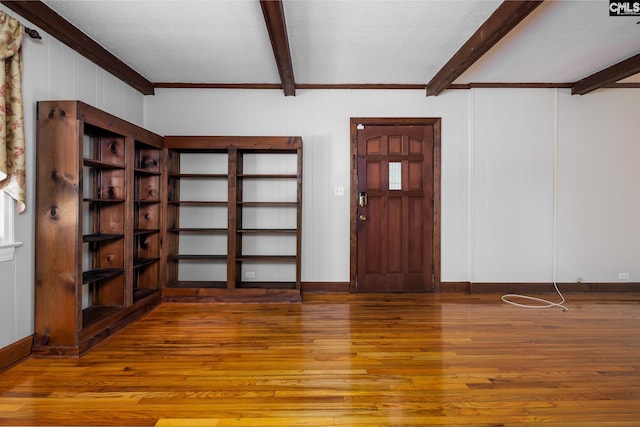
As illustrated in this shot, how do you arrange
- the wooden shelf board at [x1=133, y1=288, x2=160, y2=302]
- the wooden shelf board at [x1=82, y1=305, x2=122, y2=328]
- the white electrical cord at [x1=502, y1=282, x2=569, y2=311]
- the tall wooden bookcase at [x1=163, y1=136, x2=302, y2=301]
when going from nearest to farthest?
the wooden shelf board at [x1=82, y1=305, x2=122, y2=328] → the wooden shelf board at [x1=133, y1=288, x2=160, y2=302] → the white electrical cord at [x1=502, y1=282, x2=569, y2=311] → the tall wooden bookcase at [x1=163, y1=136, x2=302, y2=301]

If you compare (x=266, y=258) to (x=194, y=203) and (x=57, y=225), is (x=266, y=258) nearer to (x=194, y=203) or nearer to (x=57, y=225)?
(x=194, y=203)

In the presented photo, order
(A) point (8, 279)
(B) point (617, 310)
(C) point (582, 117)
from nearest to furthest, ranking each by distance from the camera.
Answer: (A) point (8, 279)
(B) point (617, 310)
(C) point (582, 117)

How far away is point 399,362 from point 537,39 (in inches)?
122

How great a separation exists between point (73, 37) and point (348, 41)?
2.37m

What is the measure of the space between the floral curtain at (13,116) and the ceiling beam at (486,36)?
11.4ft

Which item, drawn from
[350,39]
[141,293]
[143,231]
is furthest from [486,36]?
[141,293]

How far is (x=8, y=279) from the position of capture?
2367 mm

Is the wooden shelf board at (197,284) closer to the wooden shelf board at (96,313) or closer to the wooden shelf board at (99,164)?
the wooden shelf board at (96,313)

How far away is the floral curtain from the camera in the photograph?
2.32 meters

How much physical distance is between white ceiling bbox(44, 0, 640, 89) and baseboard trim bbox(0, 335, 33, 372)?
8.24 ft

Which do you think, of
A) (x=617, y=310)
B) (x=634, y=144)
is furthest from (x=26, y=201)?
(x=634, y=144)

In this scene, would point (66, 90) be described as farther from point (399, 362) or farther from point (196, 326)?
point (399, 362)

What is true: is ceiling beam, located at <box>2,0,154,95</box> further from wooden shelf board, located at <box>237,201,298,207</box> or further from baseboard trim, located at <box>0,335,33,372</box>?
baseboard trim, located at <box>0,335,33,372</box>

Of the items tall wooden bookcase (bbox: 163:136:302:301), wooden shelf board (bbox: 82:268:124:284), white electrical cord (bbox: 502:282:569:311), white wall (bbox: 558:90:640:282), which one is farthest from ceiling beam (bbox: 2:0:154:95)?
white wall (bbox: 558:90:640:282)
